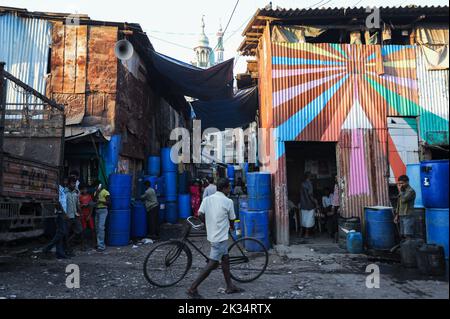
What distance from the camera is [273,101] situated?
8438mm

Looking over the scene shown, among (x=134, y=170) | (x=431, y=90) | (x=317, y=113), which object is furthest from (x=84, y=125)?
(x=431, y=90)

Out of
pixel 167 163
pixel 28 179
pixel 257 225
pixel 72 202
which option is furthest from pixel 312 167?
pixel 28 179

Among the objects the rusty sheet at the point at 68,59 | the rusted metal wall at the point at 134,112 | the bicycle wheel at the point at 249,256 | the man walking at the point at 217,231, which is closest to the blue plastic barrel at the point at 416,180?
the bicycle wheel at the point at 249,256

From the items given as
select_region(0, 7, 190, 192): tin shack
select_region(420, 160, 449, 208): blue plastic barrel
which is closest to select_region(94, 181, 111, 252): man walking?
select_region(0, 7, 190, 192): tin shack

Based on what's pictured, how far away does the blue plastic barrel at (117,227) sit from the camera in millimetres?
8578

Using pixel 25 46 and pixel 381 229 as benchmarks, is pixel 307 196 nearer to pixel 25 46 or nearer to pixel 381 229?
pixel 381 229

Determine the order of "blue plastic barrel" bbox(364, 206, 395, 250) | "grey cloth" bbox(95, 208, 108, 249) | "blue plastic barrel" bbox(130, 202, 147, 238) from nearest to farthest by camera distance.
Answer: "blue plastic barrel" bbox(364, 206, 395, 250) < "grey cloth" bbox(95, 208, 108, 249) < "blue plastic barrel" bbox(130, 202, 147, 238)

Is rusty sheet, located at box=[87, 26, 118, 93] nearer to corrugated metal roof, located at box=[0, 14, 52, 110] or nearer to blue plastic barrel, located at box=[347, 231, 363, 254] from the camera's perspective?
corrugated metal roof, located at box=[0, 14, 52, 110]

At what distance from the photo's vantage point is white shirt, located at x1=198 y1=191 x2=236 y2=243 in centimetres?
474

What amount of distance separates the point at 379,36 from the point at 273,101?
345 centimetres

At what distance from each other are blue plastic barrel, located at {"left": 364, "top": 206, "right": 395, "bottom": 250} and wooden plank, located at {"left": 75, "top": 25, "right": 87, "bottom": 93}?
8.57 metres

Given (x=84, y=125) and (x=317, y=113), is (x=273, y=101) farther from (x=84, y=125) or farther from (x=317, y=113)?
(x=84, y=125)

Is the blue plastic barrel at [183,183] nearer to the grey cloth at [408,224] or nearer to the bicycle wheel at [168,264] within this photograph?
the bicycle wheel at [168,264]
